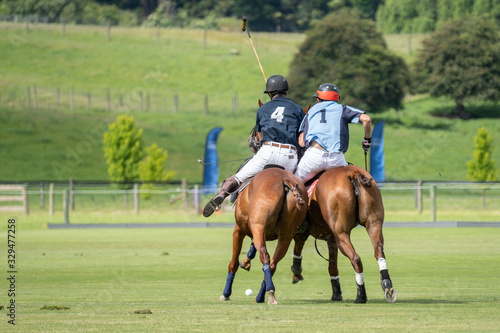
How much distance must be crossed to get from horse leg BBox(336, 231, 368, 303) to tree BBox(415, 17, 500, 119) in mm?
63012

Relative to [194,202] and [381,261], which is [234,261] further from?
[194,202]

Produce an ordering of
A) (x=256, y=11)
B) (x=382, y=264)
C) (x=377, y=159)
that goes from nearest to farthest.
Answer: (x=382, y=264) → (x=377, y=159) → (x=256, y=11)

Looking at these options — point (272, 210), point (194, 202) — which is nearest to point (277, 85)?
point (272, 210)

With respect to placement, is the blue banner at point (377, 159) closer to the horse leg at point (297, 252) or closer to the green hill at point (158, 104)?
the green hill at point (158, 104)

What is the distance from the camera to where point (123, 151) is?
46.0m

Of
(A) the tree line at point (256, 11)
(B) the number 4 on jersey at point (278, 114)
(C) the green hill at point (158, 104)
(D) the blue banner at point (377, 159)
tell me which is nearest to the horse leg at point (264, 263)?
(B) the number 4 on jersey at point (278, 114)

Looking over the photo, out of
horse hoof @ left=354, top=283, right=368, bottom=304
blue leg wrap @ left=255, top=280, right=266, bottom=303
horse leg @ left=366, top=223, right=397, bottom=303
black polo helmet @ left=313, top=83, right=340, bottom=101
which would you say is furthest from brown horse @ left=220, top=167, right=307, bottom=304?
black polo helmet @ left=313, top=83, right=340, bottom=101

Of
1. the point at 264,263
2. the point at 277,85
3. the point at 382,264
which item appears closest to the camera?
the point at 382,264

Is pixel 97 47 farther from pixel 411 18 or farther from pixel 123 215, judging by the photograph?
pixel 123 215

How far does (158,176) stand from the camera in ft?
147

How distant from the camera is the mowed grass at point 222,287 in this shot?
822cm

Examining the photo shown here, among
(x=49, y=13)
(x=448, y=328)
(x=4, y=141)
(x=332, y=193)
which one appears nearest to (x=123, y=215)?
(x=4, y=141)

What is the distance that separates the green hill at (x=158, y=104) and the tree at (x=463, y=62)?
2345mm

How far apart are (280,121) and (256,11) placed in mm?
92401
